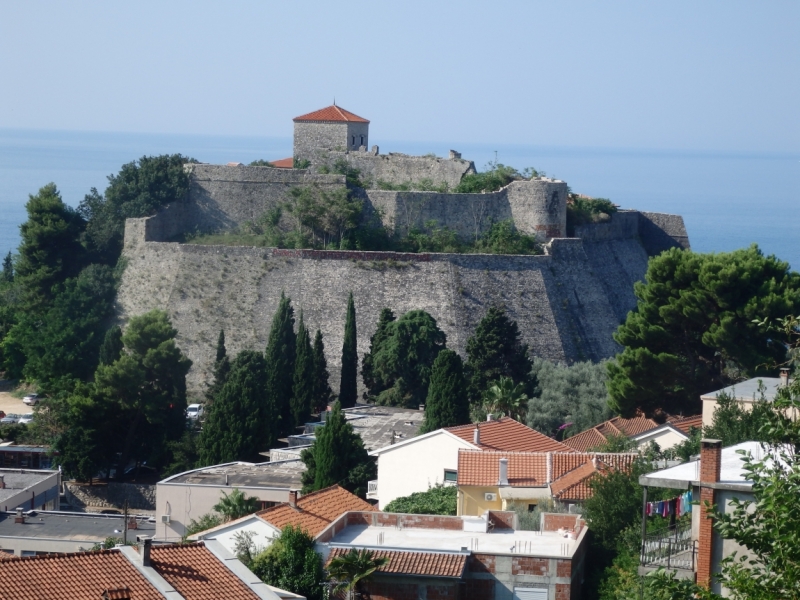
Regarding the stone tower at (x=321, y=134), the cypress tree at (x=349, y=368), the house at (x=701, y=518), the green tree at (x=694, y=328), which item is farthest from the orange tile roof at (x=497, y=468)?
the stone tower at (x=321, y=134)

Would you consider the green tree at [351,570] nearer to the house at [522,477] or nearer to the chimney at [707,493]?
the chimney at [707,493]

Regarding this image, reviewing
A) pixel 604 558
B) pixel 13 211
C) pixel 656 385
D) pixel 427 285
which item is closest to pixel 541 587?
pixel 604 558

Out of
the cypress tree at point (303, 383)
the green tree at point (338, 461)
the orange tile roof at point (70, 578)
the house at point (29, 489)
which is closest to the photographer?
the orange tile roof at point (70, 578)

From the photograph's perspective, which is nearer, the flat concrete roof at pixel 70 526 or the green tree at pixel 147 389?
the flat concrete roof at pixel 70 526

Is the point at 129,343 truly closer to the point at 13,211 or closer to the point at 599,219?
the point at 599,219

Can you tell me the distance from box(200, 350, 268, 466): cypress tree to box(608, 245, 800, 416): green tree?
8473 millimetres

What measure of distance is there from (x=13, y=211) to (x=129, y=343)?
94329 millimetres

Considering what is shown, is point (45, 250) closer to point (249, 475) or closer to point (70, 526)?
point (249, 475)

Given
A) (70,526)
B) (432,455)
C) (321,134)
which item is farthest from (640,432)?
(321,134)

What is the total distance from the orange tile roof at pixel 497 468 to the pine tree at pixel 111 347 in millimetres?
19160

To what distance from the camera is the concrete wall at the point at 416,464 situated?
84.4ft

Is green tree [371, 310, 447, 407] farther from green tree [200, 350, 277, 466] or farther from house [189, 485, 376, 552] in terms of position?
house [189, 485, 376, 552]

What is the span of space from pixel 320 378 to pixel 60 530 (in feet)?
37.0

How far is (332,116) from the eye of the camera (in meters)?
49.7
